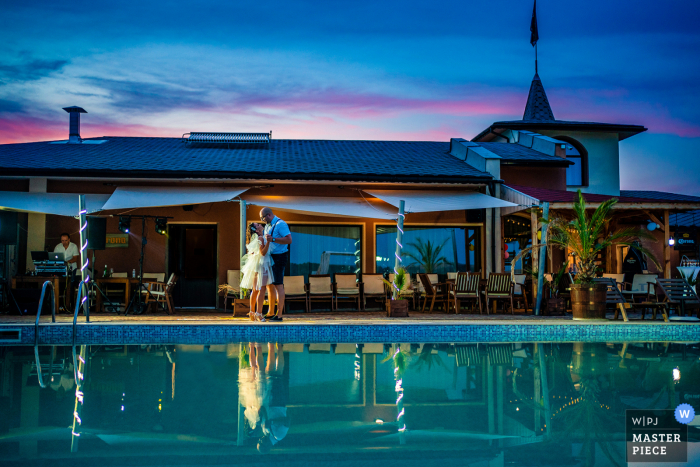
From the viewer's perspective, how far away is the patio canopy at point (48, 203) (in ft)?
30.8

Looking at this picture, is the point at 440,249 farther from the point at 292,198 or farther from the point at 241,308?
the point at 241,308

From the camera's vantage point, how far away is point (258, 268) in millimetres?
8047

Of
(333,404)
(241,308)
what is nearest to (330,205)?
(241,308)

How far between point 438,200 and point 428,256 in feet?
7.42

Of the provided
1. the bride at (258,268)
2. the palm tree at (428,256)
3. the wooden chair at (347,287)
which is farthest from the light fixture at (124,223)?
the palm tree at (428,256)

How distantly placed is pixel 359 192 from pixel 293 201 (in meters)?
1.90

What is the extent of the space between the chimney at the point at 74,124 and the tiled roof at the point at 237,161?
2.00ft

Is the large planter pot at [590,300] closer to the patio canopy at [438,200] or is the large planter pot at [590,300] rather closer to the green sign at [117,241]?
the patio canopy at [438,200]

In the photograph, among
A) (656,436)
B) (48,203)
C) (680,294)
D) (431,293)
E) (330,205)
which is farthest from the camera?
(431,293)

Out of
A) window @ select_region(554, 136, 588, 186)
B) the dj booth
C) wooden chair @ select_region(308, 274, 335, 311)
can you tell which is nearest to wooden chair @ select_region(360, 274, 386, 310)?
wooden chair @ select_region(308, 274, 335, 311)

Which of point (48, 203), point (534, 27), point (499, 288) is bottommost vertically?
point (499, 288)

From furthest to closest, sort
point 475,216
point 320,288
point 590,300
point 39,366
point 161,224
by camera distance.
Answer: point 475,216, point 161,224, point 320,288, point 590,300, point 39,366

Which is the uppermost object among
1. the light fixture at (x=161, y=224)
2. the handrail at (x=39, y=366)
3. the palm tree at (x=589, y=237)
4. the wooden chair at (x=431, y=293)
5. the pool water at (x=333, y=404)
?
the light fixture at (x=161, y=224)

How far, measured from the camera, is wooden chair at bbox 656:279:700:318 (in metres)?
8.79
